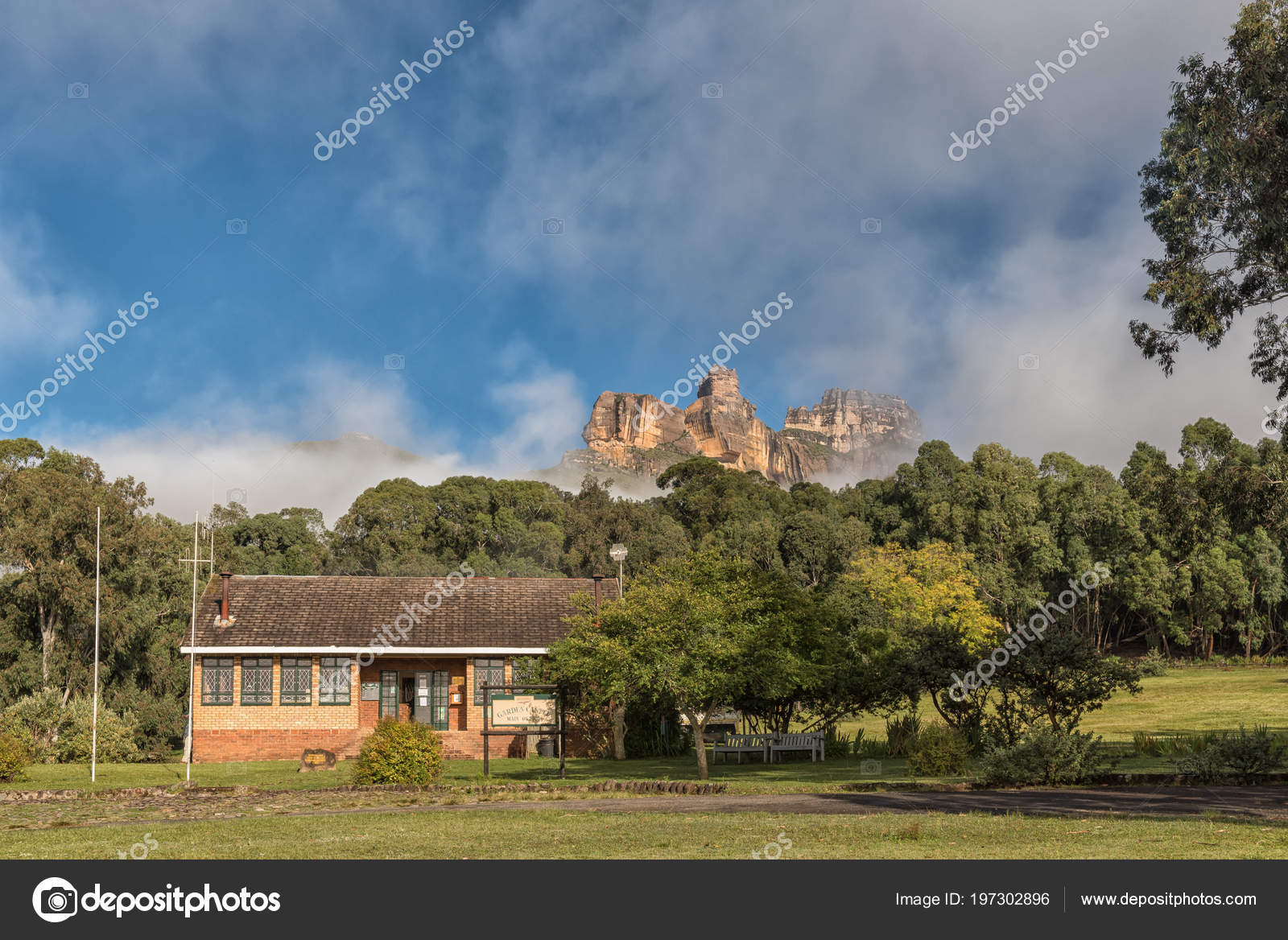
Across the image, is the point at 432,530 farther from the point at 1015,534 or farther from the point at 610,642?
the point at 610,642

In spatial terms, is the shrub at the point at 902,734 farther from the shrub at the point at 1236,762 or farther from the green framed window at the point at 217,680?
the green framed window at the point at 217,680

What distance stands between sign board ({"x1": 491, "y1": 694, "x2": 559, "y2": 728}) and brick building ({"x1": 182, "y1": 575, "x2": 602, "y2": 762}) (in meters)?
0.48

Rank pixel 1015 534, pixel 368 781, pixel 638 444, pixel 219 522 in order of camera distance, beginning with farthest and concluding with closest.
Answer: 1. pixel 638 444
2. pixel 219 522
3. pixel 1015 534
4. pixel 368 781

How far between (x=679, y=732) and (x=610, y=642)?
10.6 m

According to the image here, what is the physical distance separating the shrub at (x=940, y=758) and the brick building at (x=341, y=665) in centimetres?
1328

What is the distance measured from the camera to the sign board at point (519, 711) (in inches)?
1161

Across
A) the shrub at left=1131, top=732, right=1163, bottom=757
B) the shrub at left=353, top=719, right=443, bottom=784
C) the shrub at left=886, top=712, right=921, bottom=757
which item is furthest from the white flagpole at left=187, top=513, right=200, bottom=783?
the shrub at left=1131, top=732, right=1163, bottom=757

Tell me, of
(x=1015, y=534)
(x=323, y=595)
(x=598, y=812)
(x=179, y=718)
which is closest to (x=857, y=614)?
(x=1015, y=534)

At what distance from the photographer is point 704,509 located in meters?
80.3

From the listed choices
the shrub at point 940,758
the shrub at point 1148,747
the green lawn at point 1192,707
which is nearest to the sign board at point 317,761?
the shrub at point 940,758

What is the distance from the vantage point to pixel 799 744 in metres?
24.7
